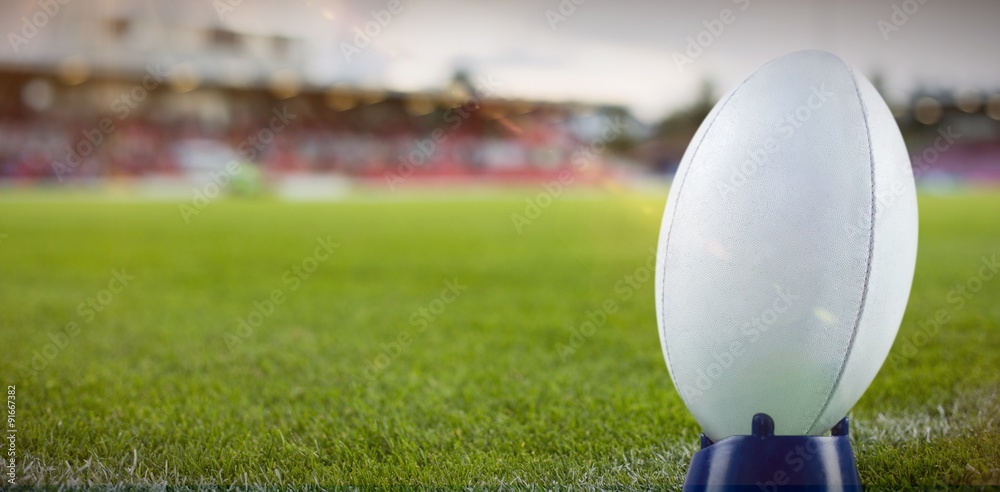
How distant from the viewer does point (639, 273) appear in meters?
5.55

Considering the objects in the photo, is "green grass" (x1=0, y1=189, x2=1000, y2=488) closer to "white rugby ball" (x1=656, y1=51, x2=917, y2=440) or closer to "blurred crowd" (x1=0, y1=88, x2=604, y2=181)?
"white rugby ball" (x1=656, y1=51, x2=917, y2=440)

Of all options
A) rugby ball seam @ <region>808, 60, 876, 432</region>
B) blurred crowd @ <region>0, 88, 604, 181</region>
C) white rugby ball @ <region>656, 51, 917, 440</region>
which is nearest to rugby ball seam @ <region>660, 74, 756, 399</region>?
white rugby ball @ <region>656, 51, 917, 440</region>

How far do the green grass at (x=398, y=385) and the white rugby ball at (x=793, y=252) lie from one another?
1.33 feet

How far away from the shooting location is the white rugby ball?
1.38m

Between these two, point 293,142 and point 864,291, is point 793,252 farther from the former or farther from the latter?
point 293,142

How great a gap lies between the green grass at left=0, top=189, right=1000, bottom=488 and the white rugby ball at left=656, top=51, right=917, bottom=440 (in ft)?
1.33

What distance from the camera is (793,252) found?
54.0 inches

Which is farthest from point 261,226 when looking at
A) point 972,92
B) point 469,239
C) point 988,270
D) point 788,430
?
point 972,92

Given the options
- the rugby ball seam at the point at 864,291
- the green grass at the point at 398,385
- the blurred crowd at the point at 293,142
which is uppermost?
the rugby ball seam at the point at 864,291

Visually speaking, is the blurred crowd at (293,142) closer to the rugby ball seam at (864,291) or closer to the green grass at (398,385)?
the green grass at (398,385)

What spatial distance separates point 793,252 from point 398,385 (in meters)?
1.65

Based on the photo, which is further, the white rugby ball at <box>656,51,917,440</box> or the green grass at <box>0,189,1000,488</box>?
the green grass at <box>0,189,1000,488</box>

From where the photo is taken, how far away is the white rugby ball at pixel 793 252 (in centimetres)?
138

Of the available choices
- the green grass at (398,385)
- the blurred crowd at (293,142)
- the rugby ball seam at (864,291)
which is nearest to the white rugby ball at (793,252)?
the rugby ball seam at (864,291)
